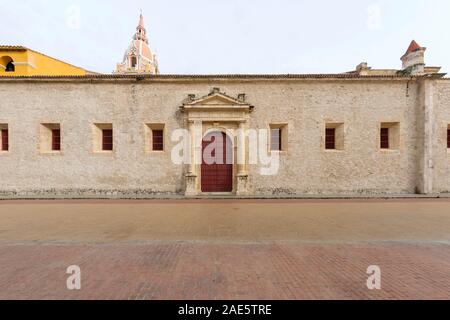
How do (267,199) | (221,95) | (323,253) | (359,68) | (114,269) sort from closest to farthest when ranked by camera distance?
(114,269)
(323,253)
(267,199)
(221,95)
(359,68)

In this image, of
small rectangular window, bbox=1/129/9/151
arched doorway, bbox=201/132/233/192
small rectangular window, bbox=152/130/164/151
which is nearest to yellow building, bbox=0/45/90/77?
Result: small rectangular window, bbox=1/129/9/151

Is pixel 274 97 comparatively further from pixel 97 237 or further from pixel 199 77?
pixel 97 237

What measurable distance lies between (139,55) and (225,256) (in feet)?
197

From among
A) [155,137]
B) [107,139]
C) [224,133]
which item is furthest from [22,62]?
[224,133]

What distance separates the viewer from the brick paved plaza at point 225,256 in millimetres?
2984

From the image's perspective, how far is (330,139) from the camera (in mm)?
13695

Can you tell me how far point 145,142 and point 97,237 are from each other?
339 inches

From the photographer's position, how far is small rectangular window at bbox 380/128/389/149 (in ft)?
44.8

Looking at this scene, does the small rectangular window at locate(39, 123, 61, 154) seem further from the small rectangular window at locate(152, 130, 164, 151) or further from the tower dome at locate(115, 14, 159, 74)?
the tower dome at locate(115, 14, 159, 74)

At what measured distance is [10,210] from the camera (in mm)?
8727

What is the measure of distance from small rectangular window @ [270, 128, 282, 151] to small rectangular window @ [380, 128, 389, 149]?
260 inches

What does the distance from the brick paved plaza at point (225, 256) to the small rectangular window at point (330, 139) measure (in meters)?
6.83

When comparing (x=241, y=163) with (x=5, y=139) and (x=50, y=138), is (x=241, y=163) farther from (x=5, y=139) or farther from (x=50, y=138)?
(x=5, y=139)
